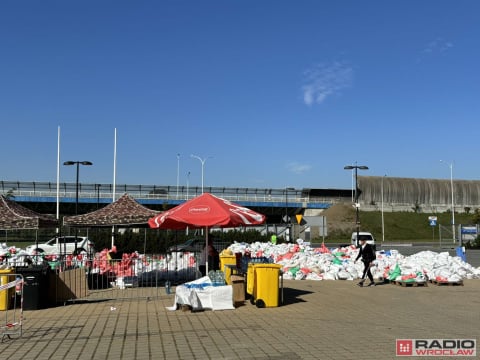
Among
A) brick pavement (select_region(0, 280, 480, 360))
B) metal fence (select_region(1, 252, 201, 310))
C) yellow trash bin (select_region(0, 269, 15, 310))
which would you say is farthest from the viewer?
metal fence (select_region(1, 252, 201, 310))

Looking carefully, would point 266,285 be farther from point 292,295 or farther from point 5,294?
point 5,294

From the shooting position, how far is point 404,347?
7641 mm

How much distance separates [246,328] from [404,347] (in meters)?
2.87

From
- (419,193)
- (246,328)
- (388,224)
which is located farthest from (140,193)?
(246,328)

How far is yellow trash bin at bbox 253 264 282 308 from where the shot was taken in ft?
37.8

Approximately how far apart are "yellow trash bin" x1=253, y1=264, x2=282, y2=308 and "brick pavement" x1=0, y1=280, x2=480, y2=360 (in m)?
0.25

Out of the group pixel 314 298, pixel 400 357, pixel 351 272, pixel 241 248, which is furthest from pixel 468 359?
pixel 241 248

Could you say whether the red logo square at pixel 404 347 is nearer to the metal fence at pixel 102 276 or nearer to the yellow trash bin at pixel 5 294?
the metal fence at pixel 102 276

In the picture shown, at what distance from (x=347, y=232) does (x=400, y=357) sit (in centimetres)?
6442

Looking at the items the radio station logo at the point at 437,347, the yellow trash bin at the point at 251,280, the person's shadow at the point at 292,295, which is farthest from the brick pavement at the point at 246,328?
the yellow trash bin at the point at 251,280

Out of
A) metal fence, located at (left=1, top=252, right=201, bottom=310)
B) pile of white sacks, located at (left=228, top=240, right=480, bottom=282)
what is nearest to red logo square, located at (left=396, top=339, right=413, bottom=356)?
metal fence, located at (left=1, top=252, right=201, bottom=310)

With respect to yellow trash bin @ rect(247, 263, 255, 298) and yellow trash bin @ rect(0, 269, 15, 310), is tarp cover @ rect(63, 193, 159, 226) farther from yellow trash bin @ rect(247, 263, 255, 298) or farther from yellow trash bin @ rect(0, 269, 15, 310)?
yellow trash bin @ rect(247, 263, 255, 298)

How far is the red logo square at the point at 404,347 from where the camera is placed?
24.0ft

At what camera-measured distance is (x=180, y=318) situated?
1023 centimetres
